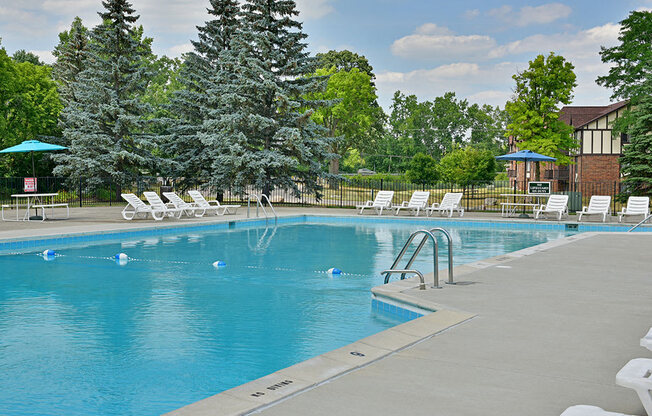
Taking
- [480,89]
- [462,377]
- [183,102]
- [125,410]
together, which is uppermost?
[480,89]

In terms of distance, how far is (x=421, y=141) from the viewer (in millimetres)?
98625

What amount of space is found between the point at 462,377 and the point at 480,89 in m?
66.9

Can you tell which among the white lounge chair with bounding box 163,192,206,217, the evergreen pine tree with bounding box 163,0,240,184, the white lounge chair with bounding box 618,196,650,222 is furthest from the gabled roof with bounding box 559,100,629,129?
the white lounge chair with bounding box 163,192,206,217

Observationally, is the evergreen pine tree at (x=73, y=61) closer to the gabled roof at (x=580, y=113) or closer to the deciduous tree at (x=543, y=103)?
the deciduous tree at (x=543, y=103)

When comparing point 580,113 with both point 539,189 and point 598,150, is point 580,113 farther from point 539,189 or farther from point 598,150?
point 539,189

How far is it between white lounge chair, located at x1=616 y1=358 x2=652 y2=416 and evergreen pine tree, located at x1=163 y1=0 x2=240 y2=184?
A: 2663 cm

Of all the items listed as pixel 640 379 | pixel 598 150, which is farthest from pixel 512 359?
pixel 598 150

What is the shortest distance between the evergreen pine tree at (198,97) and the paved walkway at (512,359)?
23.0 metres

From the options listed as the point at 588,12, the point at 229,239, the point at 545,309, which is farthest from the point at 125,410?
the point at 588,12

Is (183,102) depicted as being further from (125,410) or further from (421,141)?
(421,141)

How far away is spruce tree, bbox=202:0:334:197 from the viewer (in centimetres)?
2583

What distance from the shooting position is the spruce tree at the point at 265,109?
2583 cm

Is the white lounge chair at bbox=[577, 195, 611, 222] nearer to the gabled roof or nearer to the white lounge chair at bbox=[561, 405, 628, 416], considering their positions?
the white lounge chair at bbox=[561, 405, 628, 416]

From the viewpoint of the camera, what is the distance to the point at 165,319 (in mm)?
7047
